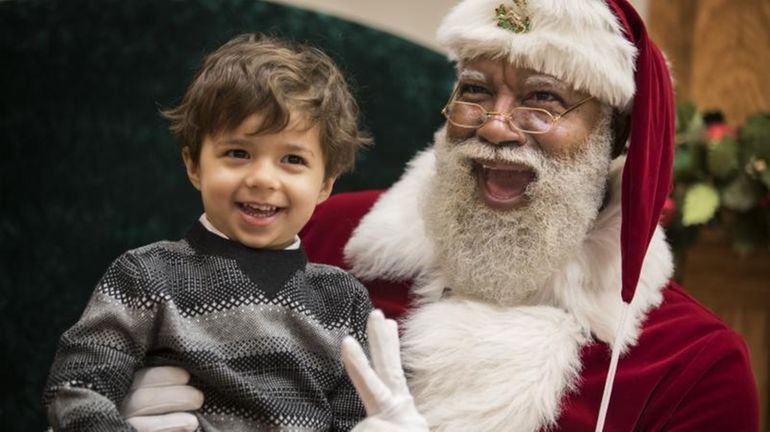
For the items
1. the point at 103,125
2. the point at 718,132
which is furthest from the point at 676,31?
the point at 103,125

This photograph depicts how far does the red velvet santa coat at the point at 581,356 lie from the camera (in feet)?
6.13

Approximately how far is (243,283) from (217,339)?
0.10m

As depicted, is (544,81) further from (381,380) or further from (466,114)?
(381,380)

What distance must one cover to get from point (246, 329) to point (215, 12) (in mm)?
1228

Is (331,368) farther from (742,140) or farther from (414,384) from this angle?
(742,140)

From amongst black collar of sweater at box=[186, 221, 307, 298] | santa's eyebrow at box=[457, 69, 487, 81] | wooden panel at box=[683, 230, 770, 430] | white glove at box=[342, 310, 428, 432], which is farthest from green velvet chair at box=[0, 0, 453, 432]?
wooden panel at box=[683, 230, 770, 430]

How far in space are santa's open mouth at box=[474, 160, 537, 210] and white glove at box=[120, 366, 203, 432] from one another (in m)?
0.70

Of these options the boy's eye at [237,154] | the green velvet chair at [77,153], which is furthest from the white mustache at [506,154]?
the green velvet chair at [77,153]

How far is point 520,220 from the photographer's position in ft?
Result: 6.57

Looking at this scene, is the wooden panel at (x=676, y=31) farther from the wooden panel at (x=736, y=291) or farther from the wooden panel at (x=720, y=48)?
the wooden panel at (x=736, y=291)

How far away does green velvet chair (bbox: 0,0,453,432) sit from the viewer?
2459mm

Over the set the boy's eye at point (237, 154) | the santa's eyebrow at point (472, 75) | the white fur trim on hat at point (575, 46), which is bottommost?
the boy's eye at point (237, 154)

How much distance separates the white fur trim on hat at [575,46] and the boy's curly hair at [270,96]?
36 centimetres

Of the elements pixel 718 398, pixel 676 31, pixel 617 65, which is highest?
pixel 617 65
